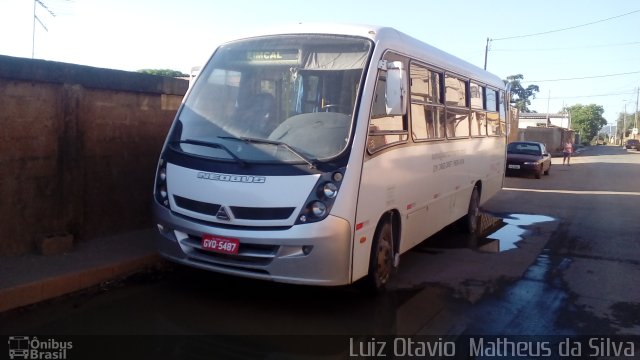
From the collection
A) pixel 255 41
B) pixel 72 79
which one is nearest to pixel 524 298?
pixel 255 41

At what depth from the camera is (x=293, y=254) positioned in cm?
470

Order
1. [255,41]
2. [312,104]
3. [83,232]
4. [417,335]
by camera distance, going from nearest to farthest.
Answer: [417,335] → [312,104] → [255,41] → [83,232]

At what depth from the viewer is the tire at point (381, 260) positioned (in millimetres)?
5355

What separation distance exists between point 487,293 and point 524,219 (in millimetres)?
5863

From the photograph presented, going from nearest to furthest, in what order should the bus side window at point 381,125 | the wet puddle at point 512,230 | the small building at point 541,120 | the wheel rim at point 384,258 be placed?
the bus side window at point 381,125
the wheel rim at point 384,258
the wet puddle at point 512,230
the small building at point 541,120

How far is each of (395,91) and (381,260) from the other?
1665 mm

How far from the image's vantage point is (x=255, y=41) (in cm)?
575

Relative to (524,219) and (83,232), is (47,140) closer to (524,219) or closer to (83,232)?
(83,232)

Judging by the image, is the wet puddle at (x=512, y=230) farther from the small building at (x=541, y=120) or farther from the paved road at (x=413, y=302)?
the small building at (x=541, y=120)

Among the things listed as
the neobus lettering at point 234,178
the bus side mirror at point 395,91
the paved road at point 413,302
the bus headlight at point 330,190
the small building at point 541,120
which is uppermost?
the small building at point 541,120

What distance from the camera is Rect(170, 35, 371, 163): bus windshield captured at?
4984 mm

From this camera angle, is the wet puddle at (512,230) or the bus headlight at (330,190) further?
the wet puddle at (512,230)

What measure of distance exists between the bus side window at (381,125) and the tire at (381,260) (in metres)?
0.82

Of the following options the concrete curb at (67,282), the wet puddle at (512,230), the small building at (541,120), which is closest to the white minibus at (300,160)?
the concrete curb at (67,282)
